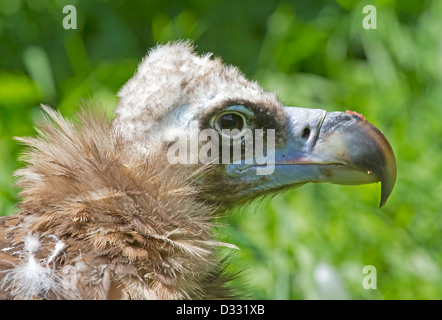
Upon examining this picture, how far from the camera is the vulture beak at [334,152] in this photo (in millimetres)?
2260

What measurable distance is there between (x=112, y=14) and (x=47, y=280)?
3207 millimetres

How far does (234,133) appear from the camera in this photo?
2250 millimetres

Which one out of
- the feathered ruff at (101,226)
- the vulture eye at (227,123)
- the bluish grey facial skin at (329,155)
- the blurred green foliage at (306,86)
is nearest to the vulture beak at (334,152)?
the bluish grey facial skin at (329,155)

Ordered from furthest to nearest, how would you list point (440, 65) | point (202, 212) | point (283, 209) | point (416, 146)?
point (440, 65) → point (416, 146) → point (283, 209) → point (202, 212)

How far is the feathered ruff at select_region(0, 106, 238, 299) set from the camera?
6.19 feet

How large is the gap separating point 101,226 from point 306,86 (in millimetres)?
2899

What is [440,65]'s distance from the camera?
4410 millimetres

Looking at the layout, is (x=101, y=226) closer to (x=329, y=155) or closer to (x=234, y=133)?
(x=234, y=133)

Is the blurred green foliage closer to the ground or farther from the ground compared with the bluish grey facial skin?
farther from the ground

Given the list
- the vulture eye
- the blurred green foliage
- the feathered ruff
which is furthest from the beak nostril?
the blurred green foliage

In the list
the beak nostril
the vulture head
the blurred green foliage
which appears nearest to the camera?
the vulture head

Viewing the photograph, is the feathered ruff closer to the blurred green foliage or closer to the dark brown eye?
the dark brown eye

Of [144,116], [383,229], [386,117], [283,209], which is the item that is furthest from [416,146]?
[144,116]

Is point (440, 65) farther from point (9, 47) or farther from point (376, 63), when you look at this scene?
point (9, 47)
